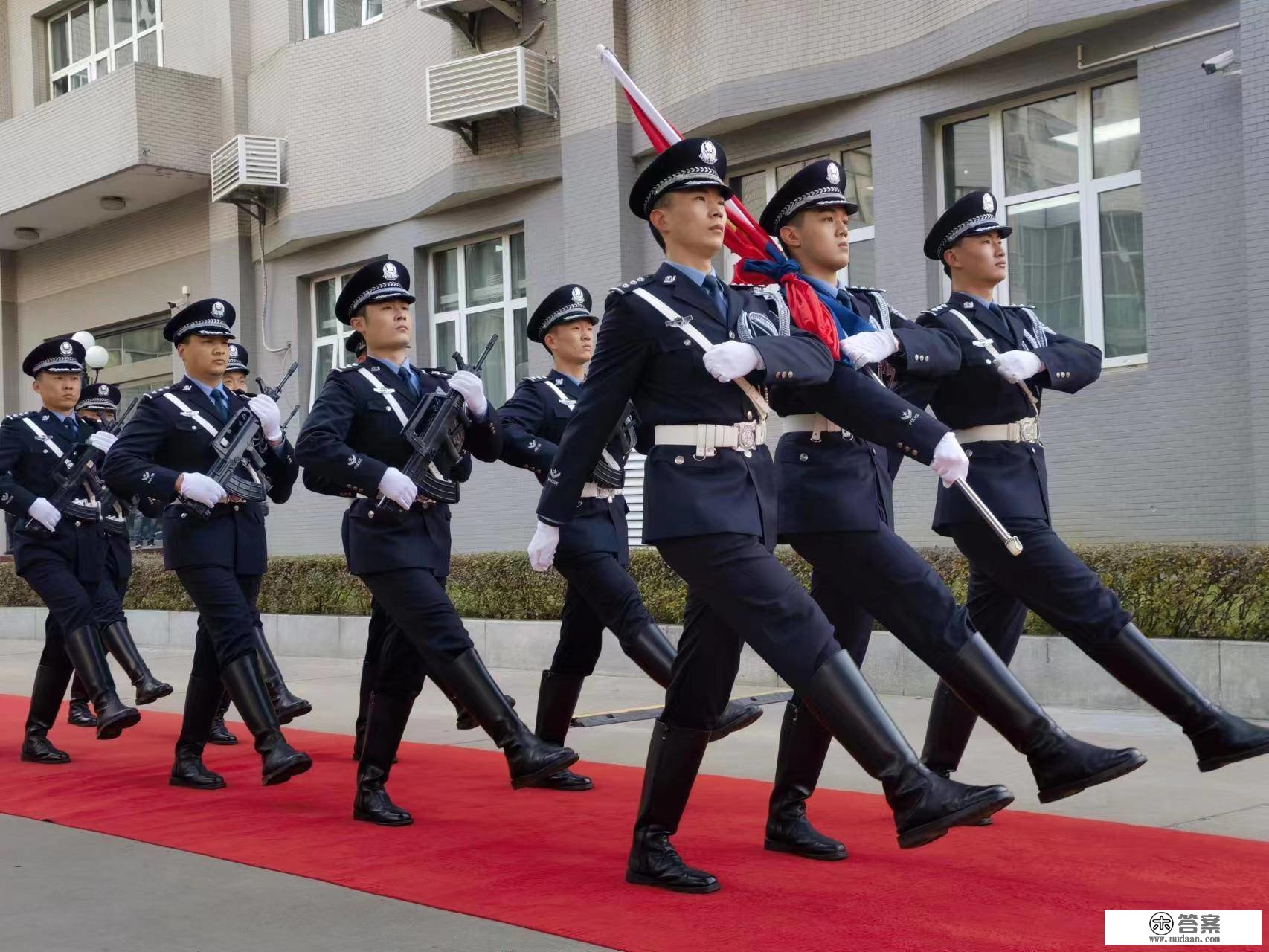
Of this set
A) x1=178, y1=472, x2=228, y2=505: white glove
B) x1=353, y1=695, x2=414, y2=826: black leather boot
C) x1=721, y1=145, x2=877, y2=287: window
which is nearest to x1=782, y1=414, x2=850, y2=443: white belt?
x1=353, y1=695, x2=414, y2=826: black leather boot

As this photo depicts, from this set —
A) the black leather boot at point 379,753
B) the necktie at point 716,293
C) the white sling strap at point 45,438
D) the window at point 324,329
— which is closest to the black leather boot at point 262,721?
the black leather boot at point 379,753

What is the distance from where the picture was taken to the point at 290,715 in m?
7.68

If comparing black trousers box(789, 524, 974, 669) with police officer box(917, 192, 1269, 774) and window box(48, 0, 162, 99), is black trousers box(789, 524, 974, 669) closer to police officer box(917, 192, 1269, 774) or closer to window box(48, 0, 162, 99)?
police officer box(917, 192, 1269, 774)

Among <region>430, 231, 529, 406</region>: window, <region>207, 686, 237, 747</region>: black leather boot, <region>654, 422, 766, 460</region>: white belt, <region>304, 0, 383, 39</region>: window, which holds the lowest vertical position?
<region>207, 686, 237, 747</region>: black leather boot

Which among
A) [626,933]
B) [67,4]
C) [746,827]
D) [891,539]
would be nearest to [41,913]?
[626,933]

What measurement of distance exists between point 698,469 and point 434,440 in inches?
66.9

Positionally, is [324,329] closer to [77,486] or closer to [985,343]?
[77,486]

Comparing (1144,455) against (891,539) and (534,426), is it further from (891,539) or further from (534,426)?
(891,539)

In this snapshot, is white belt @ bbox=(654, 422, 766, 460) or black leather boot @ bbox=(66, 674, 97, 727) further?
black leather boot @ bbox=(66, 674, 97, 727)

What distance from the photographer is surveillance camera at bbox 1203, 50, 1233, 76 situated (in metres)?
10.1

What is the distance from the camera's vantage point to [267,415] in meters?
6.64

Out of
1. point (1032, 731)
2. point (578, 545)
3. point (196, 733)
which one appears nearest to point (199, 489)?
point (196, 733)

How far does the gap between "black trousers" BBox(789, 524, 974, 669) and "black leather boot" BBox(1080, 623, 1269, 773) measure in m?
0.67

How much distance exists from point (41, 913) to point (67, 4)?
788 inches
